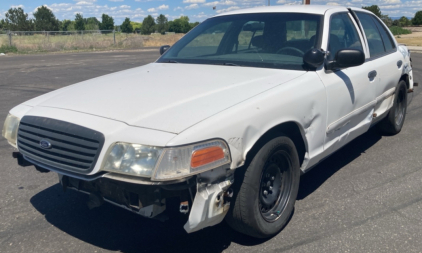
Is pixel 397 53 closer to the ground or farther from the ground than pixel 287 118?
farther from the ground

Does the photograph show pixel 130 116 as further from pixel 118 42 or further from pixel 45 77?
pixel 118 42

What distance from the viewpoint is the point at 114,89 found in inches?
131

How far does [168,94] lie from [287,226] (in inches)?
56.7

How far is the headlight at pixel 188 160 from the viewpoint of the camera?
7.89 feet

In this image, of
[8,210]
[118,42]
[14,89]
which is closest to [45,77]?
[14,89]

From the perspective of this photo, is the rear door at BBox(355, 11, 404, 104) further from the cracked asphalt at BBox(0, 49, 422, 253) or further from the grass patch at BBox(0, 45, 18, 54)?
the grass patch at BBox(0, 45, 18, 54)

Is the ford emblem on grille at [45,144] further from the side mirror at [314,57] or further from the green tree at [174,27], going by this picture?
the green tree at [174,27]

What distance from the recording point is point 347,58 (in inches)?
144

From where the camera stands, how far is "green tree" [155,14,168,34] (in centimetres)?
7781

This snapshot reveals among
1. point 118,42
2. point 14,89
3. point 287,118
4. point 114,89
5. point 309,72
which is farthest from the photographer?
point 118,42

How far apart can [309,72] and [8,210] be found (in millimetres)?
2904

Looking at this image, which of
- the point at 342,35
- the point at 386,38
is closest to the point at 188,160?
the point at 342,35

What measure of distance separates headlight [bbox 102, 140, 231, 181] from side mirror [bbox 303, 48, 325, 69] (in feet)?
4.75

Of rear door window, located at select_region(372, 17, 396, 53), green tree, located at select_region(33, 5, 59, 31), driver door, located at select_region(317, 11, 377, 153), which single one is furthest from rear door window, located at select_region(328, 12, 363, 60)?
green tree, located at select_region(33, 5, 59, 31)
